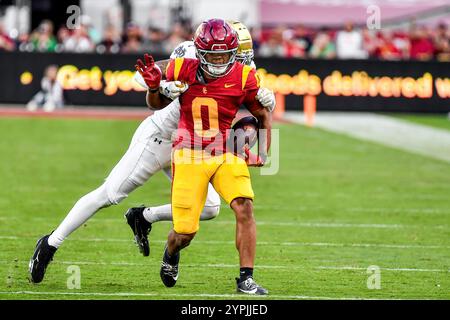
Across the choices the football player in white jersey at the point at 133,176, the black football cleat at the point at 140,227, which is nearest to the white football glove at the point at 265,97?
the football player in white jersey at the point at 133,176

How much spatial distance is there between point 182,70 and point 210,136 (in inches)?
18.5

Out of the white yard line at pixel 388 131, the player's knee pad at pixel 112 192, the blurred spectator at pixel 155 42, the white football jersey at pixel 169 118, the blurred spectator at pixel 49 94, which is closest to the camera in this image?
the player's knee pad at pixel 112 192

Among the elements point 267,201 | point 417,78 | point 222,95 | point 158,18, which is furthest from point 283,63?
point 222,95

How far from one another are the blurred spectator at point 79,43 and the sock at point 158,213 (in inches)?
667

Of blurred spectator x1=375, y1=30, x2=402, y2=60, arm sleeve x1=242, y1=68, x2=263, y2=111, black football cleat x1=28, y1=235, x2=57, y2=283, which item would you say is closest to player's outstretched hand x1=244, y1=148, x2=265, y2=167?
arm sleeve x1=242, y1=68, x2=263, y2=111

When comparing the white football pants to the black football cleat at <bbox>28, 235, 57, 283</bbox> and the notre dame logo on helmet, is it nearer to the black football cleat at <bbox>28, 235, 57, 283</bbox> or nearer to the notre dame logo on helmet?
the black football cleat at <bbox>28, 235, 57, 283</bbox>

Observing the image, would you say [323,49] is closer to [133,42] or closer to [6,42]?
[133,42]

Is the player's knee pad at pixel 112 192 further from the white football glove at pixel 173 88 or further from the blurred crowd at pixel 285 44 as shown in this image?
the blurred crowd at pixel 285 44

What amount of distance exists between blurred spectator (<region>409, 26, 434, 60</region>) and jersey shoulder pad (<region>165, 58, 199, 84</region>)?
18.8m

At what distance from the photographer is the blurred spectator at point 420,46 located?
2631 cm

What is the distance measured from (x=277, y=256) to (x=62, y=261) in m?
1.70

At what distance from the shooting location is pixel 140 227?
29.0 ft

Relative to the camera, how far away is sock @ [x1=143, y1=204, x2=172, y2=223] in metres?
8.74

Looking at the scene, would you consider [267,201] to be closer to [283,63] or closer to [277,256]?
[277,256]
